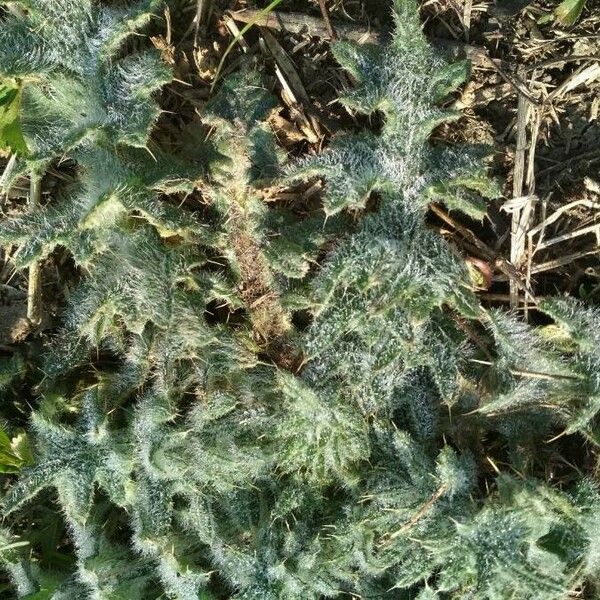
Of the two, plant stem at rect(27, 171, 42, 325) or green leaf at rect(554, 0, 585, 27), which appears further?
plant stem at rect(27, 171, 42, 325)

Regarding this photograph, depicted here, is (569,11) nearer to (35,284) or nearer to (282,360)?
(282,360)

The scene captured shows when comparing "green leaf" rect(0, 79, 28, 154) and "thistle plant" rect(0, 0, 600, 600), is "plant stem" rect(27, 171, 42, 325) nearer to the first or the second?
"thistle plant" rect(0, 0, 600, 600)

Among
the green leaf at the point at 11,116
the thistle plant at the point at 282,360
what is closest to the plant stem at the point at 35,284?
the thistle plant at the point at 282,360

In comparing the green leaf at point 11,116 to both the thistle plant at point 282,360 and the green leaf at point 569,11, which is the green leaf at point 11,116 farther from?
the green leaf at point 569,11

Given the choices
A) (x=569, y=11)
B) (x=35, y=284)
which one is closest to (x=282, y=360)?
(x=35, y=284)

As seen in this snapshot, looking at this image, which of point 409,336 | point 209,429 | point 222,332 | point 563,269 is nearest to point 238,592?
point 209,429

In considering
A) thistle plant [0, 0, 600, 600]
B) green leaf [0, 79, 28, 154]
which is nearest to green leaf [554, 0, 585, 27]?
thistle plant [0, 0, 600, 600]
